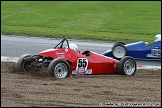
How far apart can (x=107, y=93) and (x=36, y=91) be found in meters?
1.50

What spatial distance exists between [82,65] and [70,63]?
13.9 inches

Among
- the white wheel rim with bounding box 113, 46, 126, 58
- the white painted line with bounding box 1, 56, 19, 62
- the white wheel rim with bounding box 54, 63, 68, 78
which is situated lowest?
the white wheel rim with bounding box 54, 63, 68, 78

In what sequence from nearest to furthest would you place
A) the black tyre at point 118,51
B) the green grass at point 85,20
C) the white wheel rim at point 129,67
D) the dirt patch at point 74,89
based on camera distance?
the dirt patch at point 74,89 < the white wheel rim at point 129,67 < the black tyre at point 118,51 < the green grass at point 85,20

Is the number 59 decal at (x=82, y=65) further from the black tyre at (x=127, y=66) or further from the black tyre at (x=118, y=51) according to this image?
the black tyre at (x=118, y=51)

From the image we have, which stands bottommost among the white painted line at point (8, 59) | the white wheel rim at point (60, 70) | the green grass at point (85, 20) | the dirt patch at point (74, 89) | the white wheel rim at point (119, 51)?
the dirt patch at point (74, 89)

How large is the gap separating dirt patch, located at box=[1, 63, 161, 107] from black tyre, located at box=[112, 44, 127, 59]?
→ 14.2 ft

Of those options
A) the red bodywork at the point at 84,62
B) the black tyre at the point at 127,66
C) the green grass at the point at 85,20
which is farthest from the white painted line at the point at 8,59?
the green grass at the point at 85,20

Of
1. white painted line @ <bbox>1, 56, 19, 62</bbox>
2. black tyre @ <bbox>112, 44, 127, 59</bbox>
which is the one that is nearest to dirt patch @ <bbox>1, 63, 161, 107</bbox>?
white painted line @ <bbox>1, 56, 19, 62</bbox>

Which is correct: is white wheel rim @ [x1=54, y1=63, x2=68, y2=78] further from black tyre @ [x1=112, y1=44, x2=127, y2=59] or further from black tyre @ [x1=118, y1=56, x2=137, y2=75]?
black tyre @ [x1=112, y1=44, x2=127, y2=59]

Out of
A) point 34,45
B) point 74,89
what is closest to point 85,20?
point 34,45

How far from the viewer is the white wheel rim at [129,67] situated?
11953mm

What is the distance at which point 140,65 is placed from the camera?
48.1 feet

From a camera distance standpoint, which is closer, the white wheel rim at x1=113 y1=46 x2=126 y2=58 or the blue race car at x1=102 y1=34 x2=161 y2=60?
the blue race car at x1=102 y1=34 x2=161 y2=60

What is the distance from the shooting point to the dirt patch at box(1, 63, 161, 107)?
7.77m
